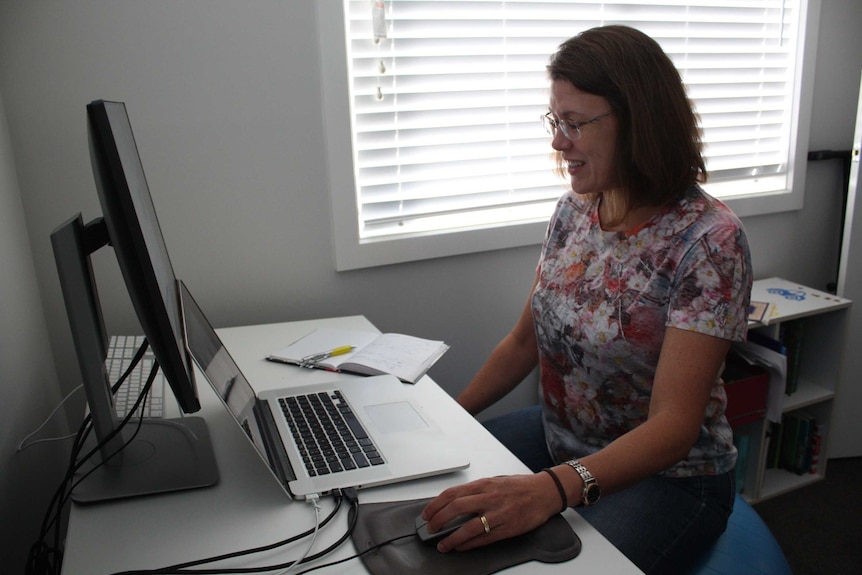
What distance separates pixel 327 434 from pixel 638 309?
60 cm

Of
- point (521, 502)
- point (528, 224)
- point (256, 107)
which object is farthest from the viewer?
point (528, 224)

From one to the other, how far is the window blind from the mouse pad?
1.16m

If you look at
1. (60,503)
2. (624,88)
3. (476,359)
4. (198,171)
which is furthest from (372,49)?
(60,503)

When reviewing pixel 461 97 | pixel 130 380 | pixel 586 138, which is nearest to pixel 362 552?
pixel 130 380

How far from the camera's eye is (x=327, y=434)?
43.9 inches

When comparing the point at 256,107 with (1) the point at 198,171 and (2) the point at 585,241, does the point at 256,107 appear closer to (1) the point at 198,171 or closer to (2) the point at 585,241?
(1) the point at 198,171

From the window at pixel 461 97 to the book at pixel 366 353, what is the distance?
0.37 metres

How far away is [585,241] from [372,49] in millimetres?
830

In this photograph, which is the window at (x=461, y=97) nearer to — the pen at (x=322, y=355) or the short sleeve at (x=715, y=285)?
the pen at (x=322, y=355)

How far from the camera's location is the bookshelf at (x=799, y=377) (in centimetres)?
226

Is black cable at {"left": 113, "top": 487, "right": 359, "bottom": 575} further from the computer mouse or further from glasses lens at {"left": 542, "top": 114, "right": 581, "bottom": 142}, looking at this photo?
glasses lens at {"left": 542, "top": 114, "right": 581, "bottom": 142}

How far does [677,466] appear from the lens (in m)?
1.29

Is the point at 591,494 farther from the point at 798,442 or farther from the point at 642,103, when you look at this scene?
the point at 798,442

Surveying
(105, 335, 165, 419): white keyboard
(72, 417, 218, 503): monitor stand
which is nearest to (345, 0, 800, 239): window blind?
Answer: (105, 335, 165, 419): white keyboard
